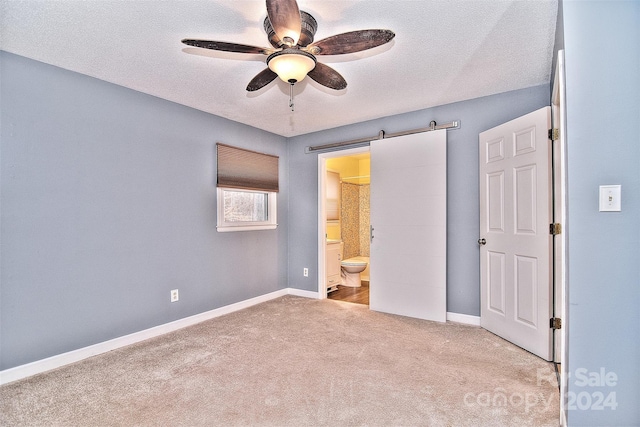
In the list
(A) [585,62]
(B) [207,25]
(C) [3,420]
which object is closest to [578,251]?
(A) [585,62]

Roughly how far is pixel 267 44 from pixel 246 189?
7.06 feet

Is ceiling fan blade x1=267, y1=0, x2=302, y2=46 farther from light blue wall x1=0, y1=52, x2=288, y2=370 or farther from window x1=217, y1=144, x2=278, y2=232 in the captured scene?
window x1=217, y1=144, x2=278, y2=232

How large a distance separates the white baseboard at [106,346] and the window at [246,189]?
3.20 feet

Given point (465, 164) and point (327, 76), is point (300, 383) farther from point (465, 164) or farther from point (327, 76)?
point (465, 164)

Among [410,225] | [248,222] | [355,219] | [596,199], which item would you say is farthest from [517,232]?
[355,219]

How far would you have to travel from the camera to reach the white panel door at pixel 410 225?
353 centimetres

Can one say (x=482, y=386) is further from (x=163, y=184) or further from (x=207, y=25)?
(x=163, y=184)

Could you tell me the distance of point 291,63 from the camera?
76.4 inches

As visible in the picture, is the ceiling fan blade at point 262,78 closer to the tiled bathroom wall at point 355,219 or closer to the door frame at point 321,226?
→ the door frame at point 321,226

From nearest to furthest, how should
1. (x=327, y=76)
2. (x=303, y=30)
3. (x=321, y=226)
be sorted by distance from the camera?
(x=303, y=30) < (x=327, y=76) < (x=321, y=226)

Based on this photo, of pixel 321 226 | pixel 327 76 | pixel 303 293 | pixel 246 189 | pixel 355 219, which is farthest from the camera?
pixel 355 219

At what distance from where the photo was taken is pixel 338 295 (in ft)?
15.7

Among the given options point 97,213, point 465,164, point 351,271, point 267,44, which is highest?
point 267,44

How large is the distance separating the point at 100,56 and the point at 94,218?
51.4 inches
